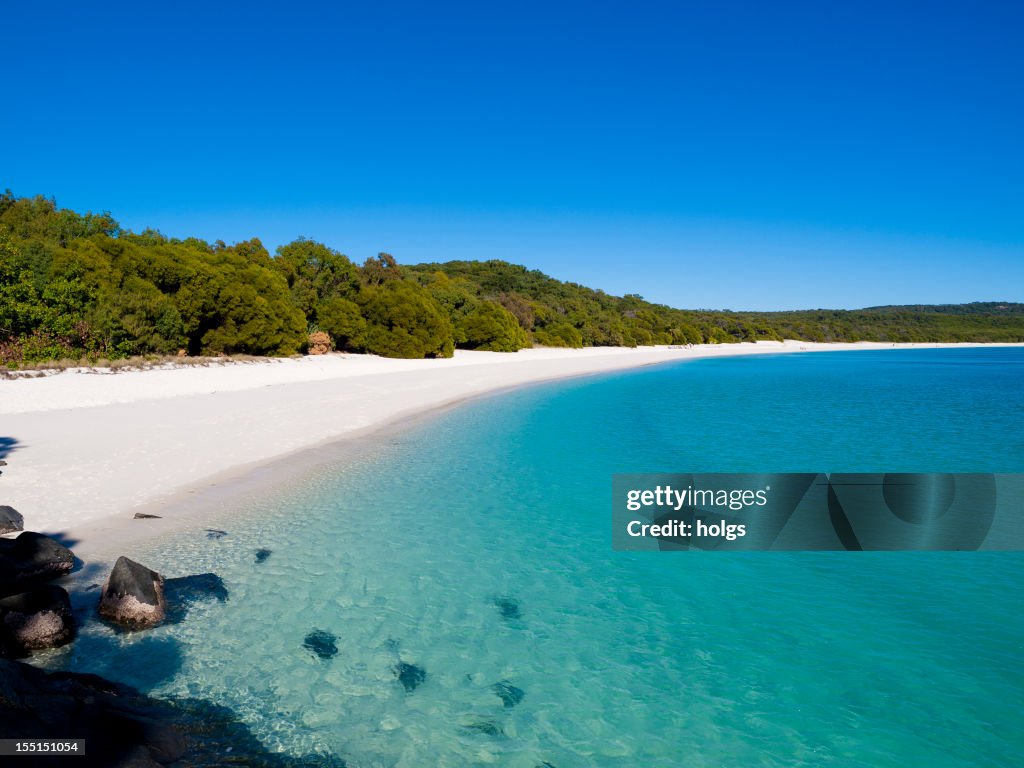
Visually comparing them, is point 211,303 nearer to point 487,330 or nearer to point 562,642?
point 487,330

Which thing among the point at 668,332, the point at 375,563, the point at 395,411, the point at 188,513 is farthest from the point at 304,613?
the point at 668,332

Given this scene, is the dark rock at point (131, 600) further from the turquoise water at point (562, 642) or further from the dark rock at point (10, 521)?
the dark rock at point (10, 521)

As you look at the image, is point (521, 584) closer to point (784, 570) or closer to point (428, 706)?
point (428, 706)

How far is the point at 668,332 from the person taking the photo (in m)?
95.5

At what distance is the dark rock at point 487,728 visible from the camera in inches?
168

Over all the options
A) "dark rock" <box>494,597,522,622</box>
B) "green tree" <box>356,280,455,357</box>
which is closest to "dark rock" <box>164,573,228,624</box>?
"dark rock" <box>494,597,522,622</box>

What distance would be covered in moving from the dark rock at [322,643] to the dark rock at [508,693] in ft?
4.89

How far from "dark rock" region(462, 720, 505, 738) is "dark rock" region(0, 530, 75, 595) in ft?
15.2

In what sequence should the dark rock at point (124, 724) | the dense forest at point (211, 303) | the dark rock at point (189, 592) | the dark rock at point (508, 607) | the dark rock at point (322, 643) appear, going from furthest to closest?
1. the dense forest at point (211, 303)
2. the dark rock at point (508, 607)
3. the dark rock at point (189, 592)
4. the dark rock at point (322, 643)
5. the dark rock at point (124, 724)

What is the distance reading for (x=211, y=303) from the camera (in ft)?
98.7

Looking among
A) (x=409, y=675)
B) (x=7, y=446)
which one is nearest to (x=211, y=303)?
(x=7, y=446)

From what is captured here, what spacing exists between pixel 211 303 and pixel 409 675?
29.7 meters

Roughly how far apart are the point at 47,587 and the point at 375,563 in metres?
3.16

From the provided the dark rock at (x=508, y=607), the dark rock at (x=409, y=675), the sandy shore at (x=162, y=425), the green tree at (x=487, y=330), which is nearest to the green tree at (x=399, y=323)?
the green tree at (x=487, y=330)
